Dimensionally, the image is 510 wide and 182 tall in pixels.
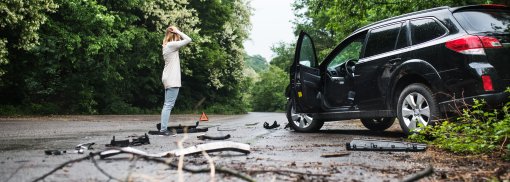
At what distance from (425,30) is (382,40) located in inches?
35.7

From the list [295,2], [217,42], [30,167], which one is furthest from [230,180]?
[295,2]

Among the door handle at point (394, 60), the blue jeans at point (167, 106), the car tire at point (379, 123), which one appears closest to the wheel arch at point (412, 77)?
the door handle at point (394, 60)

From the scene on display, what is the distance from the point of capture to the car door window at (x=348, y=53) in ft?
26.9

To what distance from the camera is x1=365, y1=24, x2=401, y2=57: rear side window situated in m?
7.11

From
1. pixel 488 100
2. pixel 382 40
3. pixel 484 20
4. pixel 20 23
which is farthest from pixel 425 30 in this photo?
pixel 20 23

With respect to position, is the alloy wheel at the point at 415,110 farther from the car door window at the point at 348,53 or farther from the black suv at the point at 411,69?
the car door window at the point at 348,53

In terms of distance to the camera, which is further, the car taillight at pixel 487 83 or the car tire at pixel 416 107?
the car tire at pixel 416 107

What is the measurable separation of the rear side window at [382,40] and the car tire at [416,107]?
88 cm

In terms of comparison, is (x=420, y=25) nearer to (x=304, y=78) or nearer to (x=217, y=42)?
(x=304, y=78)

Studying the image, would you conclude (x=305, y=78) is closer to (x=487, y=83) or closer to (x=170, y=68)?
(x=170, y=68)

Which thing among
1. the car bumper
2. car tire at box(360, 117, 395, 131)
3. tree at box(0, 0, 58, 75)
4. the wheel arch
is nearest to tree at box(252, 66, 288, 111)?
tree at box(0, 0, 58, 75)

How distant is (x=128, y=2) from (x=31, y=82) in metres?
6.06

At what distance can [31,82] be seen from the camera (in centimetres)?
1947

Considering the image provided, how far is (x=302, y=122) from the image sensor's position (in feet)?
29.7
